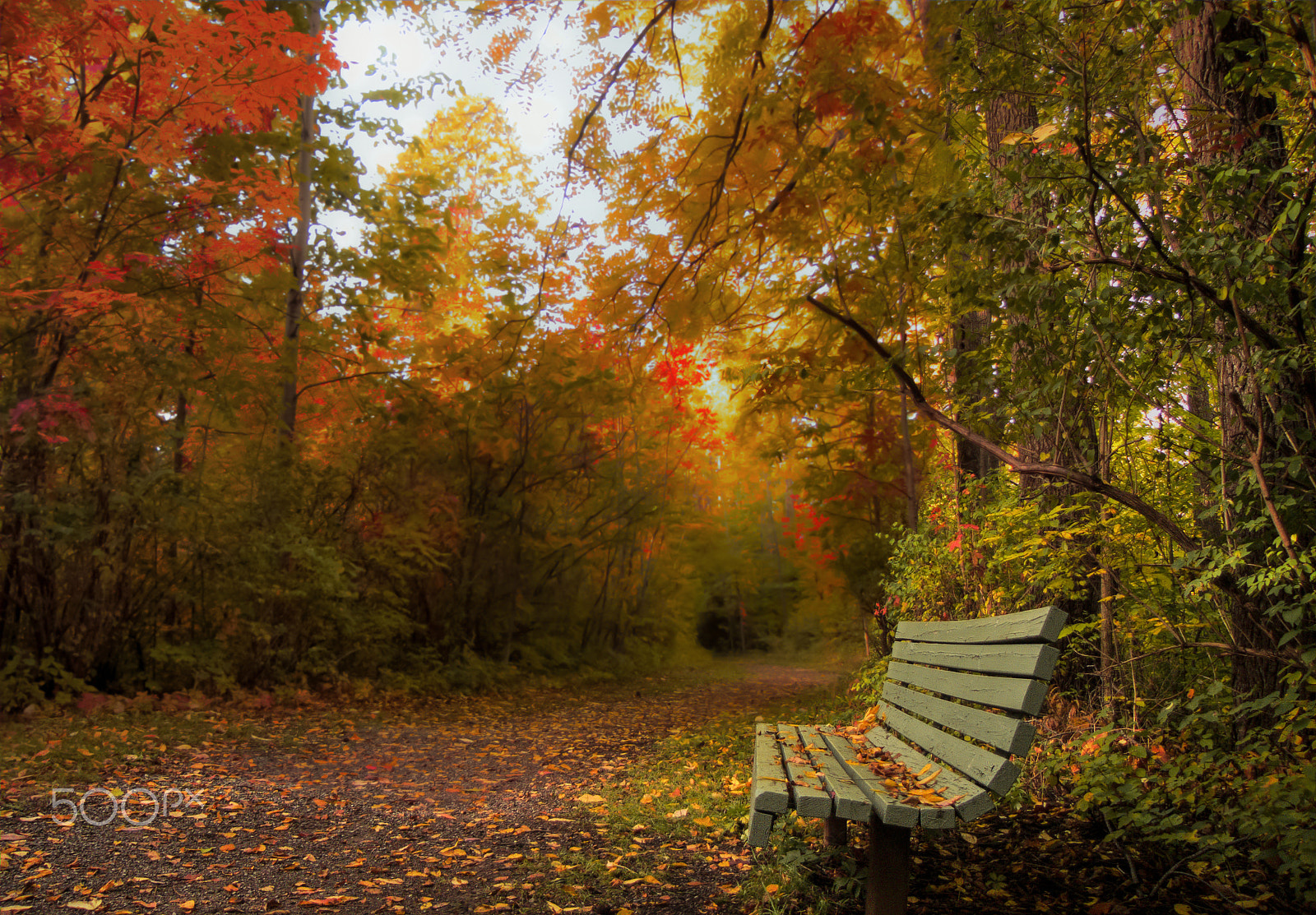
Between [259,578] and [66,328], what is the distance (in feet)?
8.74

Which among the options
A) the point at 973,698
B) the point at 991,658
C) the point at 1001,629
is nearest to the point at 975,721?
the point at 973,698

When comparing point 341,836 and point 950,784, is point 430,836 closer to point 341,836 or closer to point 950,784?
point 341,836

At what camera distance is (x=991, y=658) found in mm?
2459

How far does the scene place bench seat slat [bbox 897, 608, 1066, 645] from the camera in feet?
7.16

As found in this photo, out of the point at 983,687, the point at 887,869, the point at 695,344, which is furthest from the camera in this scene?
the point at 695,344

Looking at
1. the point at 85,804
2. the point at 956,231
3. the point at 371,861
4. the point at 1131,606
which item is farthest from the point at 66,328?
the point at 1131,606

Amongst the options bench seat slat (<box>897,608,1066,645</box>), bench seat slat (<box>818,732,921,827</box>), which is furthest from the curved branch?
bench seat slat (<box>818,732,921,827</box>)

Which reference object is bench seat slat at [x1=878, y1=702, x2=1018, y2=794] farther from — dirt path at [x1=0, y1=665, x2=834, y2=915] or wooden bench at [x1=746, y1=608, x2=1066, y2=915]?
dirt path at [x1=0, y1=665, x2=834, y2=915]

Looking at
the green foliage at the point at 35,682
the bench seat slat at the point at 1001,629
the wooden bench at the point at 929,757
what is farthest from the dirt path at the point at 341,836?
the green foliage at the point at 35,682

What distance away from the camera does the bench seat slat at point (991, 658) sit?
2.10 metres

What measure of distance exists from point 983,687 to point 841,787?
1.95ft

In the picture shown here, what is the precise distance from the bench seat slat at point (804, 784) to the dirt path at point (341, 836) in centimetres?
52

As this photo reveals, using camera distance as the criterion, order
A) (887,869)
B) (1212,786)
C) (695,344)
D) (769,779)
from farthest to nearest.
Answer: (695,344) → (1212,786) → (769,779) → (887,869)

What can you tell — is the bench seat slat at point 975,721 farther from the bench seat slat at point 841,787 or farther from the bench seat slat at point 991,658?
the bench seat slat at point 841,787
